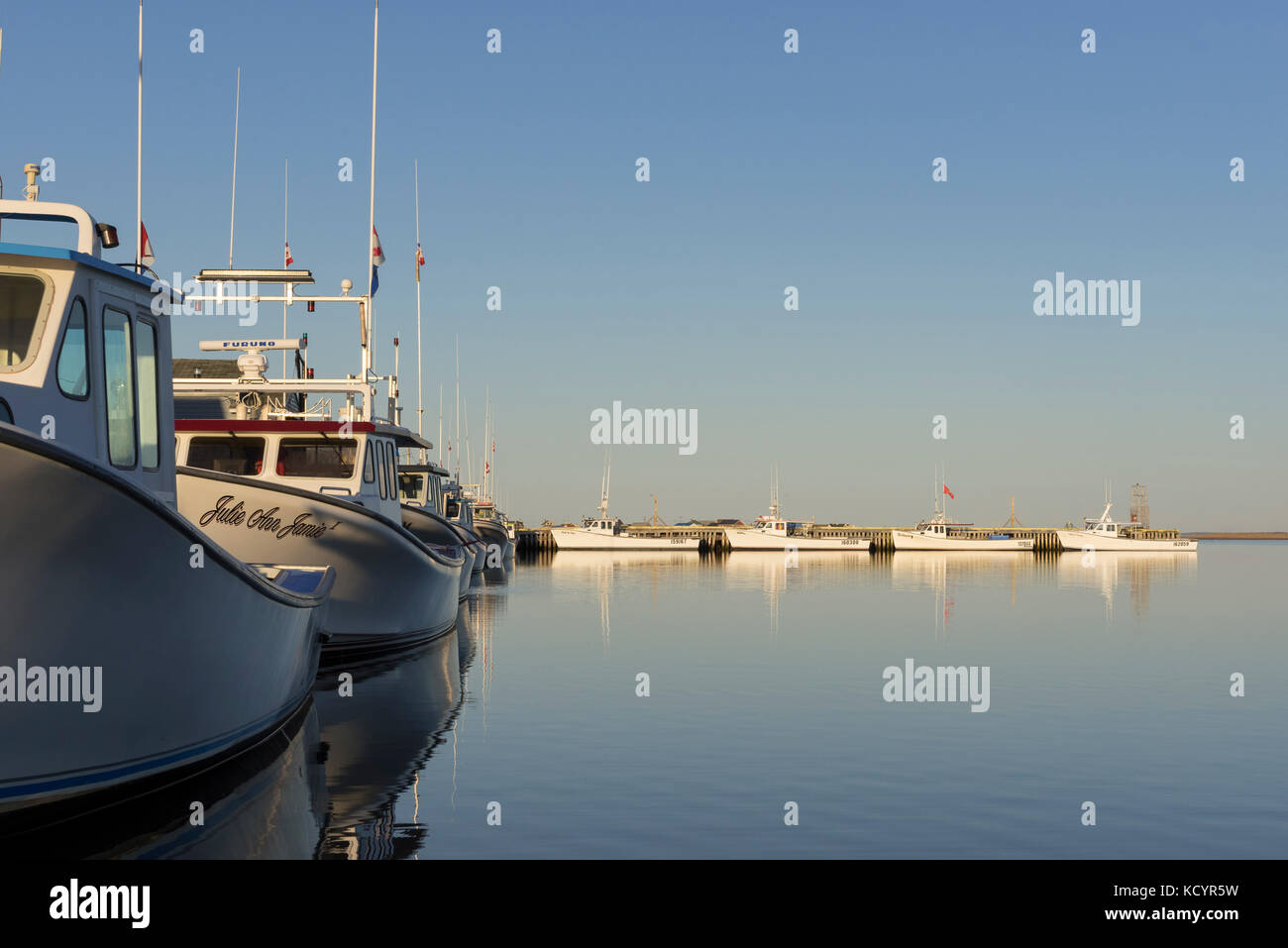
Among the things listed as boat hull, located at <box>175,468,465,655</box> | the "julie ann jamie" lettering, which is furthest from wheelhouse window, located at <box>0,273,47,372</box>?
the "julie ann jamie" lettering

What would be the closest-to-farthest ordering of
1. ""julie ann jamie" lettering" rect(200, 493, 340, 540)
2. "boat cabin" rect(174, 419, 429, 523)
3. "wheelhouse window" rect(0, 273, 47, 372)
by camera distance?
"wheelhouse window" rect(0, 273, 47, 372), ""julie ann jamie" lettering" rect(200, 493, 340, 540), "boat cabin" rect(174, 419, 429, 523)

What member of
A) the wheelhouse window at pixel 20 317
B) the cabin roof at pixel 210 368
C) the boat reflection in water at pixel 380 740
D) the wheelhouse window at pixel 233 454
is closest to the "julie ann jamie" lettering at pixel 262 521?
the boat reflection in water at pixel 380 740

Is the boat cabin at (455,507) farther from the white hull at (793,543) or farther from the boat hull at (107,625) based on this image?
the white hull at (793,543)

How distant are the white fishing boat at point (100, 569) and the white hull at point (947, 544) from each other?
13709cm

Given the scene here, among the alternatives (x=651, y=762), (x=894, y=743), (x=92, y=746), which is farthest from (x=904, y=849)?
(x=92, y=746)

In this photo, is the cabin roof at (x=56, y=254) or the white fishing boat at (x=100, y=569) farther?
the cabin roof at (x=56, y=254)

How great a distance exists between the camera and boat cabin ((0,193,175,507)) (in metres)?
10.8

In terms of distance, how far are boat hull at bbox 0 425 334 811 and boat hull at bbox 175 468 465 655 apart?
8.52m

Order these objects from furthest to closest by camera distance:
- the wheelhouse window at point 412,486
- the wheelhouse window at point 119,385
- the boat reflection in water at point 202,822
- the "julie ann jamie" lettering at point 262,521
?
1. the wheelhouse window at point 412,486
2. the "julie ann jamie" lettering at point 262,521
3. the wheelhouse window at point 119,385
4. the boat reflection in water at point 202,822

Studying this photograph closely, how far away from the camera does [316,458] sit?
81.5 ft

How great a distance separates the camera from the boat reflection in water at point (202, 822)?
31.7 ft

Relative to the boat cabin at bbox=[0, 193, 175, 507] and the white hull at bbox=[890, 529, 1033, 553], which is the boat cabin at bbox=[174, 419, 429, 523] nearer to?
the boat cabin at bbox=[0, 193, 175, 507]
